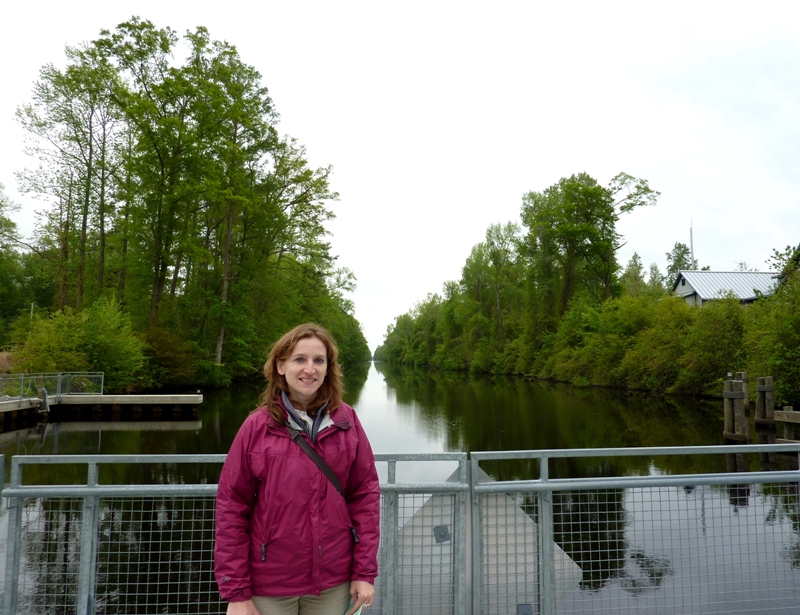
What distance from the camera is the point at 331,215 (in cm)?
3934

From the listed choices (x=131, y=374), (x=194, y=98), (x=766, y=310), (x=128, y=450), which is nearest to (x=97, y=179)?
(x=194, y=98)

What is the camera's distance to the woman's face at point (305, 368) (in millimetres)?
2639

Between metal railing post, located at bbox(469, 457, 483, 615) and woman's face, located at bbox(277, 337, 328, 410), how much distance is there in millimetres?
1277

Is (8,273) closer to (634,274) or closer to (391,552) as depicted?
(391,552)

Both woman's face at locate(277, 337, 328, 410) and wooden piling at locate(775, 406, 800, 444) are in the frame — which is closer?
woman's face at locate(277, 337, 328, 410)

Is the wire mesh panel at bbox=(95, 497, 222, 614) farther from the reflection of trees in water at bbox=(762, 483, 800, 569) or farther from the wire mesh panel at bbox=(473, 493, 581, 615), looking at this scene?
the reflection of trees in water at bbox=(762, 483, 800, 569)

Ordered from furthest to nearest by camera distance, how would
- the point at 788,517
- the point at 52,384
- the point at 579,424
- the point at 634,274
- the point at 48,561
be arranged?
the point at 634,274
the point at 52,384
the point at 579,424
the point at 48,561
the point at 788,517

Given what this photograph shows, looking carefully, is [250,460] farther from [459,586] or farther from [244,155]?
[244,155]

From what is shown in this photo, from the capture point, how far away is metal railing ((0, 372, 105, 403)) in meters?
21.3

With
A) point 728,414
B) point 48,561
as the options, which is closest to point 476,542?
point 48,561

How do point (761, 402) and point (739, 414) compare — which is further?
point (761, 402)

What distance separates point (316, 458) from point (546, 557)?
5.96 feet

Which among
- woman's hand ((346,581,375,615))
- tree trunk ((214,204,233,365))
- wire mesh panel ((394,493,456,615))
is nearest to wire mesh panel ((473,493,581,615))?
wire mesh panel ((394,493,456,615))

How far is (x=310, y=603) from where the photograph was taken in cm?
250
